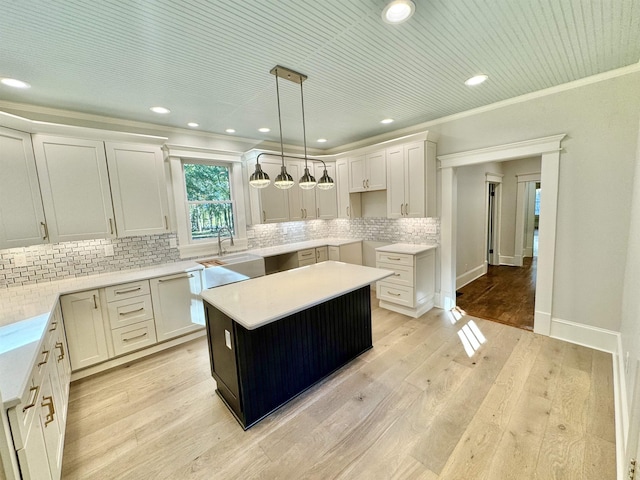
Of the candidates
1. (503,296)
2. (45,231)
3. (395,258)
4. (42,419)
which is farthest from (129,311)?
(503,296)

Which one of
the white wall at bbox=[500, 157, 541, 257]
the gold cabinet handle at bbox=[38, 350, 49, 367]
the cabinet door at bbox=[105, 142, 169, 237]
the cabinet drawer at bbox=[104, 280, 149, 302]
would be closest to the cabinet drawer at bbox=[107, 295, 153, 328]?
the cabinet drawer at bbox=[104, 280, 149, 302]

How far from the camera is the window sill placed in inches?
144

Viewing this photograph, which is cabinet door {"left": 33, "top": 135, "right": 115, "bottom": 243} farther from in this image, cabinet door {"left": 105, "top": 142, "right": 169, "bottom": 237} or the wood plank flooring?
the wood plank flooring

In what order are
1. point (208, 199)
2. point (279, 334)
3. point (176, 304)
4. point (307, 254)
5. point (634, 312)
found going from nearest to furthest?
point (634, 312) → point (279, 334) → point (176, 304) → point (208, 199) → point (307, 254)

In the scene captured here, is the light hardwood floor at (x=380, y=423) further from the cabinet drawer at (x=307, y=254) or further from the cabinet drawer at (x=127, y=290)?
the cabinet drawer at (x=307, y=254)

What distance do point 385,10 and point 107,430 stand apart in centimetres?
344

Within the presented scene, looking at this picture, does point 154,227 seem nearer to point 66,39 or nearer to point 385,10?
point 66,39

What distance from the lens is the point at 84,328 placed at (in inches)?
101

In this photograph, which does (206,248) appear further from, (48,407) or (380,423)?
(380,423)

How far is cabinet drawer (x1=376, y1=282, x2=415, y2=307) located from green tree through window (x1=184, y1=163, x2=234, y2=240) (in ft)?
8.28

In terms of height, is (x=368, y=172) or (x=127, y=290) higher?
(x=368, y=172)

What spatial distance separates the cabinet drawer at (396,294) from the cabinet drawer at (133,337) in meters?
3.04

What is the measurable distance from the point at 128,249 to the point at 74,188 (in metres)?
0.85

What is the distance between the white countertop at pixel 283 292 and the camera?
1.74m
